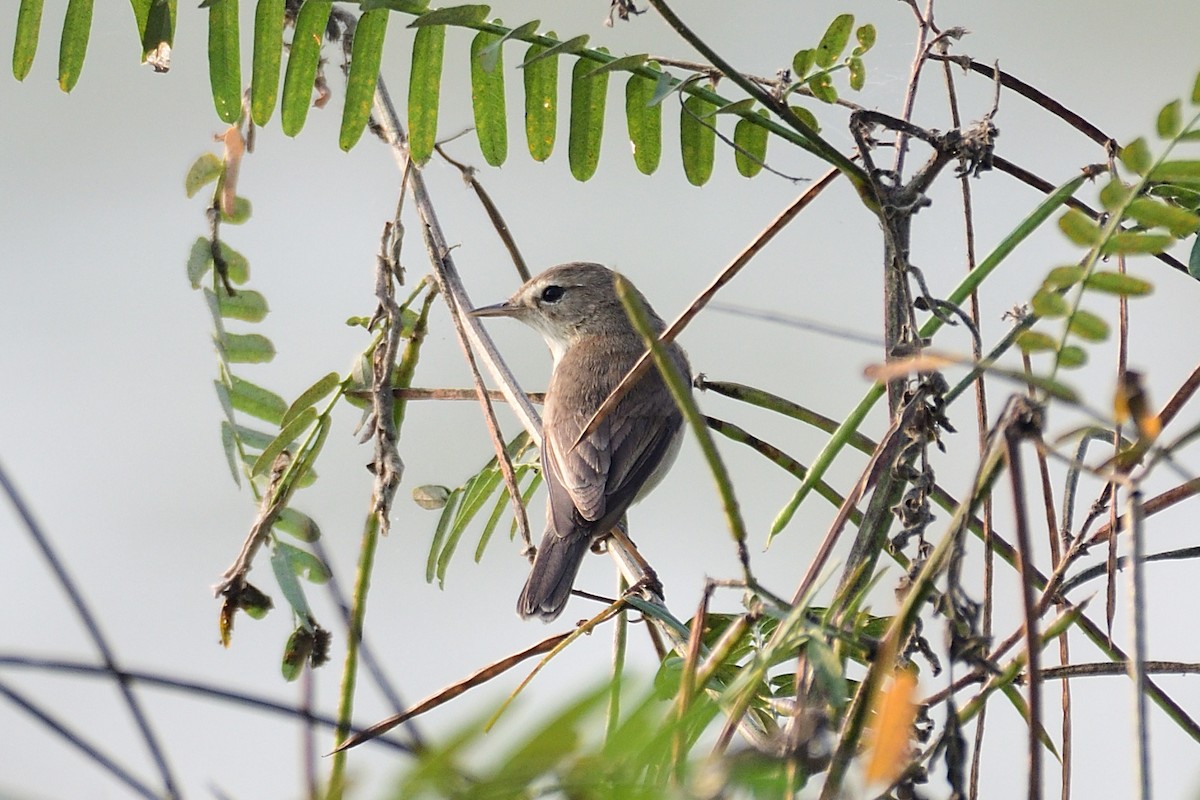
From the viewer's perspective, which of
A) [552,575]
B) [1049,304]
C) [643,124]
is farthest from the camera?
[552,575]

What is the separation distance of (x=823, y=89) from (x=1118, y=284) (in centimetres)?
101

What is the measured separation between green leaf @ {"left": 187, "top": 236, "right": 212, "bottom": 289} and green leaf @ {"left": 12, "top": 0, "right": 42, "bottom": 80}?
451 millimetres

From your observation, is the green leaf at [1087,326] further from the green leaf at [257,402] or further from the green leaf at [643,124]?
the green leaf at [257,402]

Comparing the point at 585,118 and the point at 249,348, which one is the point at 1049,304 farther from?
the point at 249,348

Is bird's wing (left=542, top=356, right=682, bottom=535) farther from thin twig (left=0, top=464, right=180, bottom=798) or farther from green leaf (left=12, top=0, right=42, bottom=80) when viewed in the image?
thin twig (left=0, top=464, right=180, bottom=798)

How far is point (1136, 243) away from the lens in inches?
55.7

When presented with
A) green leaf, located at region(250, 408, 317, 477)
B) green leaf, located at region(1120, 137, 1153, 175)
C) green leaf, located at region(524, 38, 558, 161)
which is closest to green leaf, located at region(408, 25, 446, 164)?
green leaf, located at region(524, 38, 558, 161)

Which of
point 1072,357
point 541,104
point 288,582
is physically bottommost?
point 288,582

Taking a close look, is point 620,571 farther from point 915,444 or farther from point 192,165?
point 192,165

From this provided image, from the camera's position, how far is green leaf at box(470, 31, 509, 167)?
2.62m

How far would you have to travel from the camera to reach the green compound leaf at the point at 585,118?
263 centimetres

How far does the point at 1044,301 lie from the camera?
1389mm

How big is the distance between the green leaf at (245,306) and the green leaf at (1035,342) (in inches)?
73.8

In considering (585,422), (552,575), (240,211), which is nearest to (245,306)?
(240,211)
